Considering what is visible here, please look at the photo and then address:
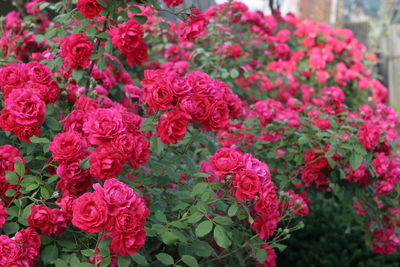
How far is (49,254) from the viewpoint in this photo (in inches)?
61.7

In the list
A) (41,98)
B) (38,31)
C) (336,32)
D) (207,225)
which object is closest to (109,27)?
(41,98)

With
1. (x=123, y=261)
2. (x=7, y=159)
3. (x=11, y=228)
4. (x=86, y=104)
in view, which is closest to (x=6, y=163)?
(x=7, y=159)

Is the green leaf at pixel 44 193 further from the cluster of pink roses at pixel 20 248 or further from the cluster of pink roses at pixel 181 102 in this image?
the cluster of pink roses at pixel 181 102

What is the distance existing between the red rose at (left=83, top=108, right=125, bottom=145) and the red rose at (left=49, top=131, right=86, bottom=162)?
0.08 metres

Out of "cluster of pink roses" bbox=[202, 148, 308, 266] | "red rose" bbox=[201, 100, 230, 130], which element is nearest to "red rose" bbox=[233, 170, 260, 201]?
"cluster of pink roses" bbox=[202, 148, 308, 266]

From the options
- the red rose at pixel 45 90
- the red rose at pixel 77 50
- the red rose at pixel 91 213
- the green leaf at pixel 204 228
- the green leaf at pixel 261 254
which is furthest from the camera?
the red rose at pixel 77 50

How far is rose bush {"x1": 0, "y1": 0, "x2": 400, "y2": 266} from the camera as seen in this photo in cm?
148

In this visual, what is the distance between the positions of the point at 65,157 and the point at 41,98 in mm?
288

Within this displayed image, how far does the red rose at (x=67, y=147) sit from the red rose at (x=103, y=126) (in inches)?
3.0

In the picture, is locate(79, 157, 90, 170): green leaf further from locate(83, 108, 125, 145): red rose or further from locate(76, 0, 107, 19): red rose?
locate(76, 0, 107, 19): red rose

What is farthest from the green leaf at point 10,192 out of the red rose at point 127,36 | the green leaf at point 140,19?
the green leaf at point 140,19

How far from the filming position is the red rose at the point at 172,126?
1596mm

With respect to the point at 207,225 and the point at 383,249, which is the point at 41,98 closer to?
the point at 207,225

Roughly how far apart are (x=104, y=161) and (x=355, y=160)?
122 cm
